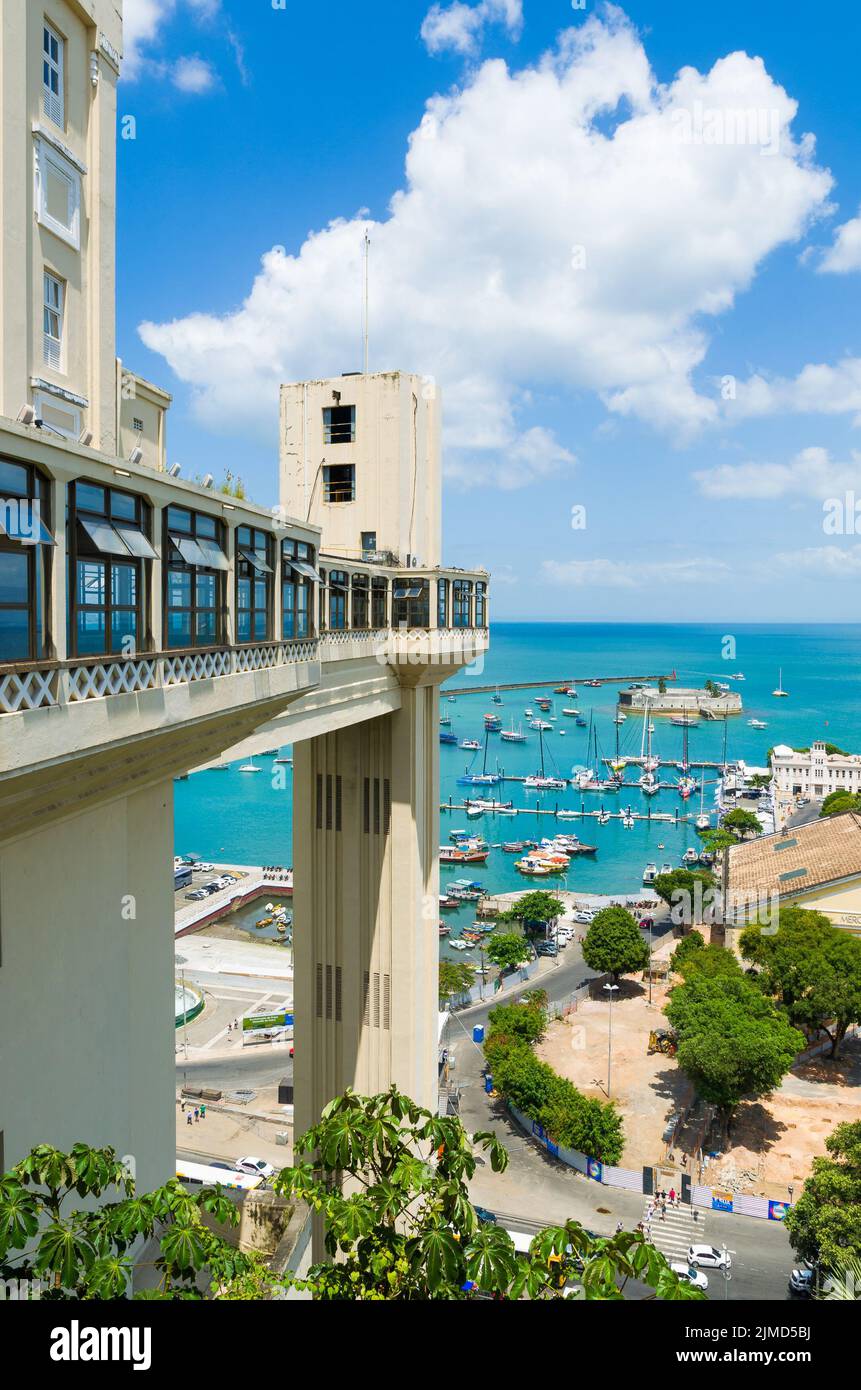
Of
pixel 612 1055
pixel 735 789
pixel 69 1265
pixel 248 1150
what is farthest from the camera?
pixel 735 789

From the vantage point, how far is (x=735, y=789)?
100812mm

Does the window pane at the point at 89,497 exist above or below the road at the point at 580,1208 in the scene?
above

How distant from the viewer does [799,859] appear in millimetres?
49188

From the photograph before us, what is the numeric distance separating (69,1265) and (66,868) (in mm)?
3998

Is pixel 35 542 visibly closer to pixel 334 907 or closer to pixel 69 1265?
pixel 69 1265

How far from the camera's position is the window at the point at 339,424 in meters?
21.6

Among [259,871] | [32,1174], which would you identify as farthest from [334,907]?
[259,871]

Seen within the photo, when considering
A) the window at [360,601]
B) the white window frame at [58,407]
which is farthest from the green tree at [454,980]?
the white window frame at [58,407]

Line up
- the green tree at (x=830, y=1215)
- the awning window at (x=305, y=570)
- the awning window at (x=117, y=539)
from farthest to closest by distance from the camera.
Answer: the green tree at (x=830, y=1215), the awning window at (x=305, y=570), the awning window at (x=117, y=539)

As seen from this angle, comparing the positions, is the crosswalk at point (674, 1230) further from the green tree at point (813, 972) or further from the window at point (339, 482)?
the window at point (339, 482)

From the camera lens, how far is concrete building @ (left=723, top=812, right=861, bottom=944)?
139 ft

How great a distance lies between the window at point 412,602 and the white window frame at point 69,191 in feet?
38.0

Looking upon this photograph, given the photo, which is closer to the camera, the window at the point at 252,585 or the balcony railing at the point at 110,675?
the balcony railing at the point at 110,675

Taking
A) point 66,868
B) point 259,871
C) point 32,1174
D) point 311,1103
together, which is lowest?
point 259,871
